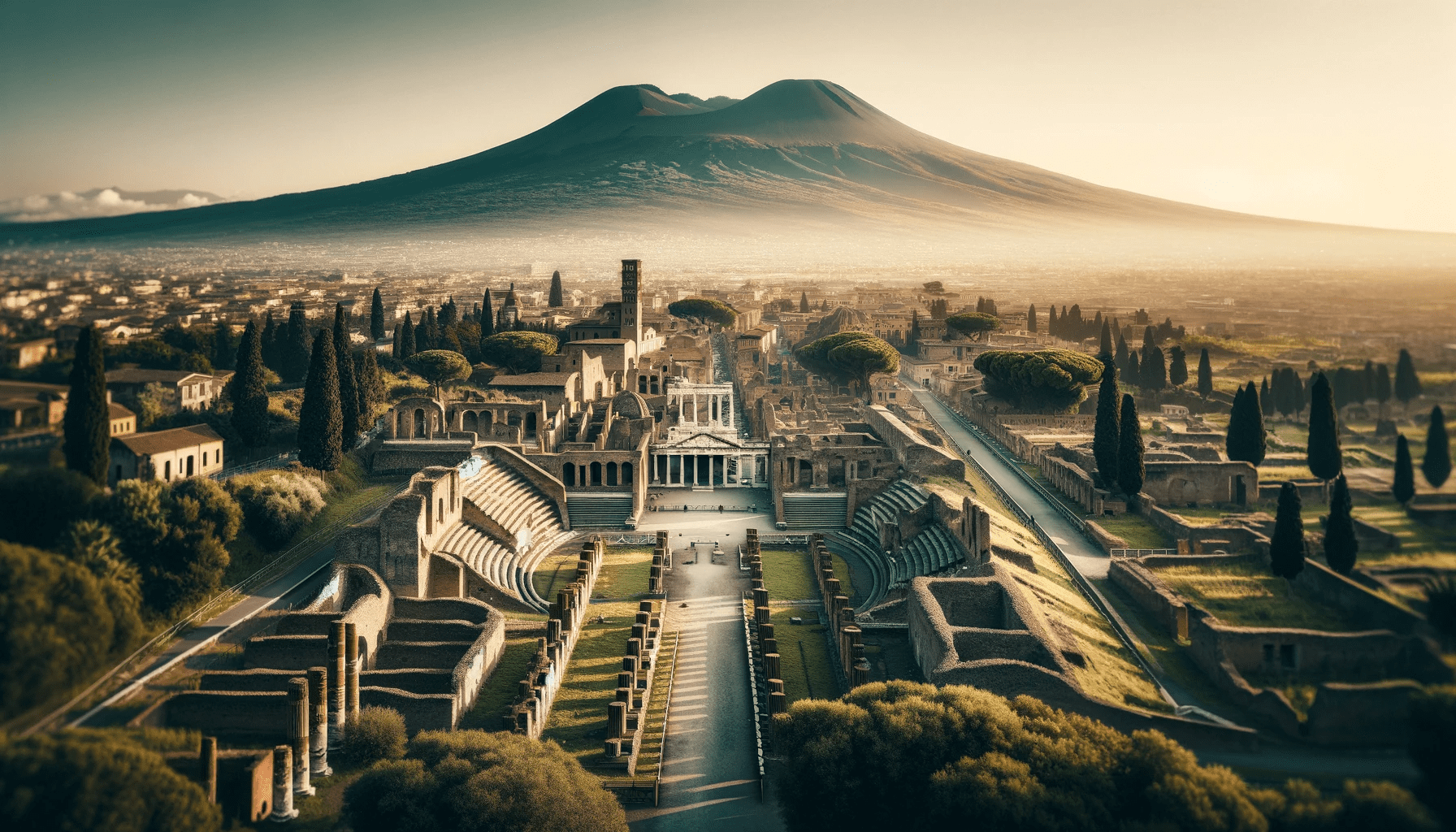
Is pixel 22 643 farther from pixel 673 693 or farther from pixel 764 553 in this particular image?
pixel 764 553

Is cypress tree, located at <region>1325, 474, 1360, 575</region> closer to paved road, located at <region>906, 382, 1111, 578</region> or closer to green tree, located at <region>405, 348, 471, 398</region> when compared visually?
paved road, located at <region>906, 382, 1111, 578</region>

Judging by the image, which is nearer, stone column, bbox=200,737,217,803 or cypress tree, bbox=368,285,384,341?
stone column, bbox=200,737,217,803

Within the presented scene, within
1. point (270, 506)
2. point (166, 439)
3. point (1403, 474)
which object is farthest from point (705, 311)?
point (1403, 474)

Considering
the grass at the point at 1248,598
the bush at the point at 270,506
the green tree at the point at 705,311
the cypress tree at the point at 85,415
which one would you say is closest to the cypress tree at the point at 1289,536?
the grass at the point at 1248,598

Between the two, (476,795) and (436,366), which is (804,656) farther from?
(436,366)

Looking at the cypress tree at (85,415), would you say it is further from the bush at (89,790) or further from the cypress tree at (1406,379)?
the cypress tree at (1406,379)

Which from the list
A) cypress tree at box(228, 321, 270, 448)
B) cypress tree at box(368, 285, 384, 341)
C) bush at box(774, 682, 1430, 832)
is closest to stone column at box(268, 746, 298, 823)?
bush at box(774, 682, 1430, 832)
